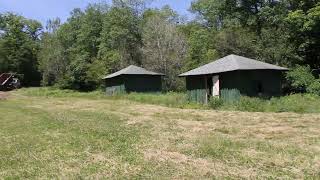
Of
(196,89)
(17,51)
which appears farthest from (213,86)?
(17,51)

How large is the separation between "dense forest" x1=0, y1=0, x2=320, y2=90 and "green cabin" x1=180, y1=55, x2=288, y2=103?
24.0 ft

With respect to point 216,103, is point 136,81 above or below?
above

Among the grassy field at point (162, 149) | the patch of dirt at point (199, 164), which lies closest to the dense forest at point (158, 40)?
the grassy field at point (162, 149)

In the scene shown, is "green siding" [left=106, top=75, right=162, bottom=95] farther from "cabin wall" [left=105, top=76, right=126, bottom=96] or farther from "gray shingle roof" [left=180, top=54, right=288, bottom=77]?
"gray shingle roof" [left=180, top=54, right=288, bottom=77]

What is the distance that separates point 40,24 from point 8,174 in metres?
90.3

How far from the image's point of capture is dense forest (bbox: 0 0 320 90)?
4194 cm

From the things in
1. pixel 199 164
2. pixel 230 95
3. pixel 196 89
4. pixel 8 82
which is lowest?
pixel 199 164

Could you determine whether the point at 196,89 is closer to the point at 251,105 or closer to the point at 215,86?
the point at 215,86

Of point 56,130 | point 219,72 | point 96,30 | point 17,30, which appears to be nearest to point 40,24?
point 17,30

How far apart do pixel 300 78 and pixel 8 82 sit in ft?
136

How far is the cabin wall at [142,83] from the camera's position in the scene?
45.3 meters

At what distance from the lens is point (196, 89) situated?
109 feet

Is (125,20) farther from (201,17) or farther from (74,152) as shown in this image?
(74,152)

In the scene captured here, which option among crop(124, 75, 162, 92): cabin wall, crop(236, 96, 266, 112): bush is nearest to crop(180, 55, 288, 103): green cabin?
crop(236, 96, 266, 112): bush
